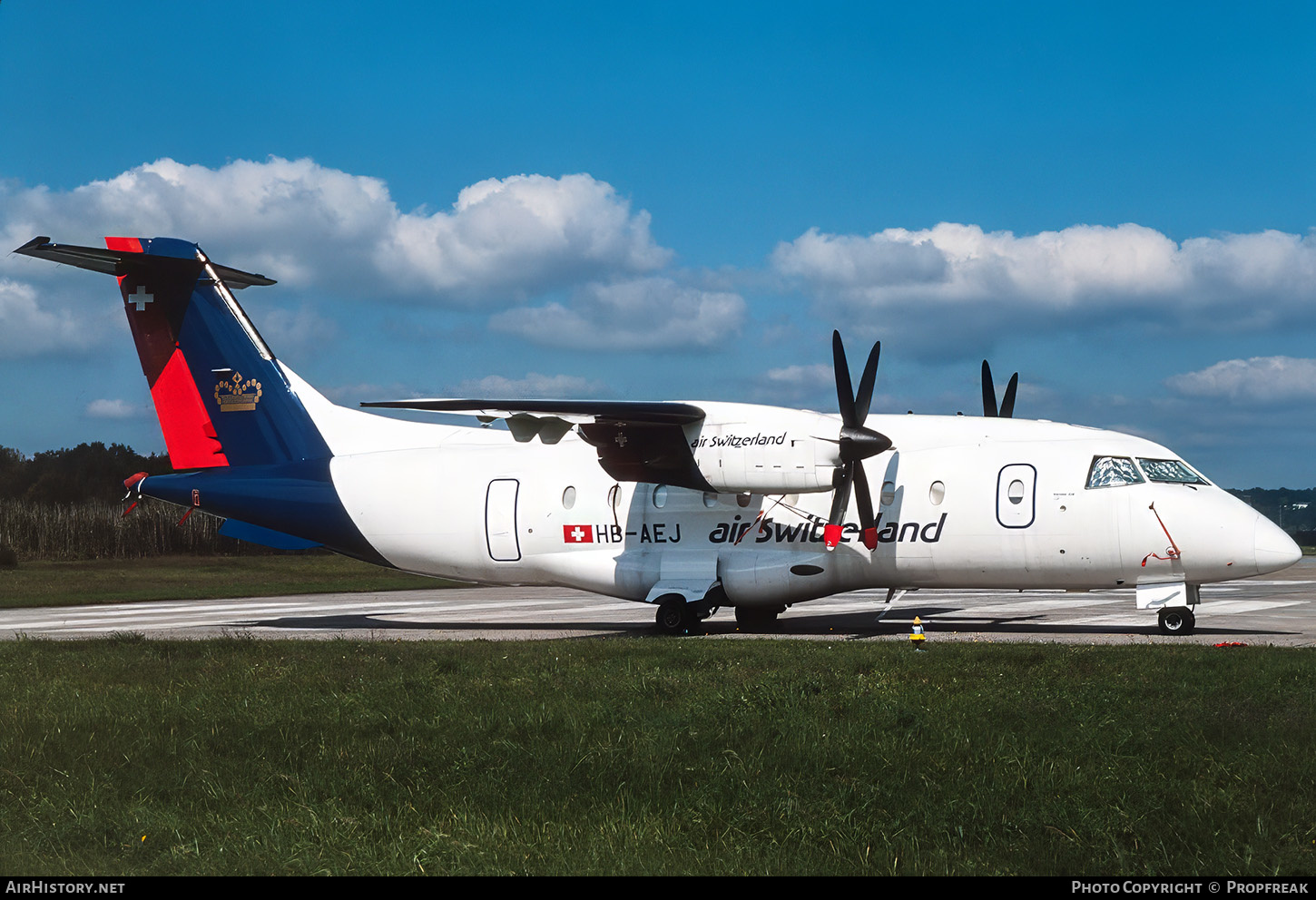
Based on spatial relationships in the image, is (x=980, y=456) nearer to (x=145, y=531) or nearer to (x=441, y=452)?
(x=441, y=452)

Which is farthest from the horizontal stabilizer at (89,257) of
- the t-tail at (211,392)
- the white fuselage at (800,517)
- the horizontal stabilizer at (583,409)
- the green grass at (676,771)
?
the green grass at (676,771)

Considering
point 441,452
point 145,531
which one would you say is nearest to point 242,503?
point 441,452

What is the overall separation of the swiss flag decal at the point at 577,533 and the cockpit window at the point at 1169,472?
9.53 meters

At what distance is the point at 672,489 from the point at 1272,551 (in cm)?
970

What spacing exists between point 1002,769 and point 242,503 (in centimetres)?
1809

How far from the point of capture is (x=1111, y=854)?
5973 millimetres

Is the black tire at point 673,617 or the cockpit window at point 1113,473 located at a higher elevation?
the cockpit window at point 1113,473

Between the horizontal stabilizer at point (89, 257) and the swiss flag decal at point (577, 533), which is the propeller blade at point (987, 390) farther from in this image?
the horizontal stabilizer at point (89, 257)

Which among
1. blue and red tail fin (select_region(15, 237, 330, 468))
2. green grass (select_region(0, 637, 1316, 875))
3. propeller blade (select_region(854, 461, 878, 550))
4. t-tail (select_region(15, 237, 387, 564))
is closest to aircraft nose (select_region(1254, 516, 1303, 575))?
green grass (select_region(0, 637, 1316, 875))

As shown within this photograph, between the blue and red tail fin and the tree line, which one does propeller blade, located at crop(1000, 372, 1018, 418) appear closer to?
the blue and red tail fin

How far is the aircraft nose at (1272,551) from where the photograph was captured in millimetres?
16594

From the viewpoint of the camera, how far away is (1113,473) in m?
17.6

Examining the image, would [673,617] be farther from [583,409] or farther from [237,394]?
[237,394]

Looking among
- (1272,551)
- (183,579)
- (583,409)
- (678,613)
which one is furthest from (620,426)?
(183,579)
